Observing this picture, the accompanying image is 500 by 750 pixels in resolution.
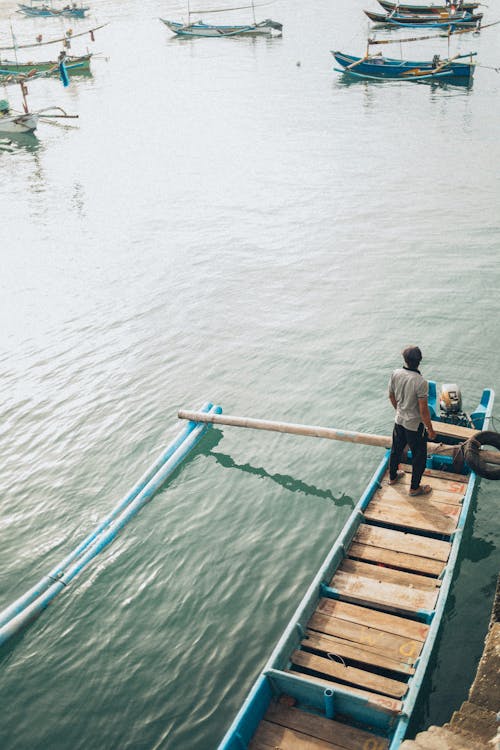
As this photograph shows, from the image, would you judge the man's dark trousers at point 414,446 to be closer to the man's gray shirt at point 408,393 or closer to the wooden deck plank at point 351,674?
the man's gray shirt at point 408,393

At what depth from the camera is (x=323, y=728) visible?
6.29 meters

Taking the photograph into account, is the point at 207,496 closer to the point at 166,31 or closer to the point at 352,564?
the point at 352,564

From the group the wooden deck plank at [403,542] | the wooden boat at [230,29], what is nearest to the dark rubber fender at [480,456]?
the wooden deck plank at [403,542]

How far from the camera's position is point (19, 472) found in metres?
11.9

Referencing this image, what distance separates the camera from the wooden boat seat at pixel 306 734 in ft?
20.1

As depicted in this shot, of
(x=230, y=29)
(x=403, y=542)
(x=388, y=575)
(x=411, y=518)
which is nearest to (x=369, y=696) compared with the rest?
(x=388, y=575)

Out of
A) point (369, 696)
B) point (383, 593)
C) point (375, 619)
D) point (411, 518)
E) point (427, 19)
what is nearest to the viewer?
point (369, 696)

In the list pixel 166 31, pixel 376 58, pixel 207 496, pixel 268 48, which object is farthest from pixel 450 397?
pixel 166 31

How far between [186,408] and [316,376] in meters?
3.06

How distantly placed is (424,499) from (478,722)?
423 cm

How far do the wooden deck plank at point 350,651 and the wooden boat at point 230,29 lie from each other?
7377 centimetres

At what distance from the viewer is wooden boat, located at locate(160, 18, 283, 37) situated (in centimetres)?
6903

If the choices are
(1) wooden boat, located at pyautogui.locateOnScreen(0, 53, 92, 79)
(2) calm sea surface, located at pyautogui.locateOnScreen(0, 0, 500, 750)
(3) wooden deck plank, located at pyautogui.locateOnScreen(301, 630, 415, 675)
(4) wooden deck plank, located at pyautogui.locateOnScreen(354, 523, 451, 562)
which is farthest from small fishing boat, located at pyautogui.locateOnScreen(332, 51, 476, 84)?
(3) wooden deck plank, located at pyautogui.locateOnScreen(301, 630, 415, 675)

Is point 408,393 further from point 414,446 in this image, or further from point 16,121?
point 16,121
